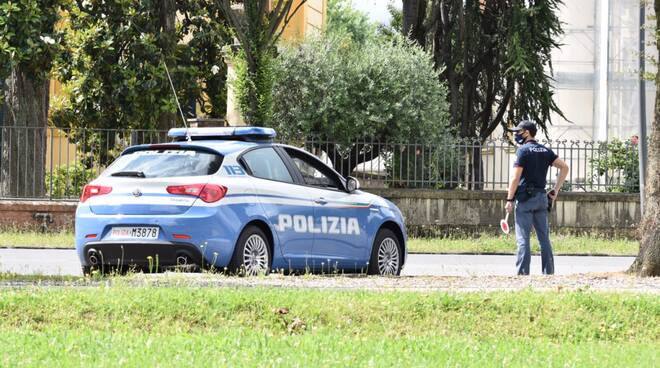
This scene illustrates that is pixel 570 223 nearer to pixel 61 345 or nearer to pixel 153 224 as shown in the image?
pixel 153 224

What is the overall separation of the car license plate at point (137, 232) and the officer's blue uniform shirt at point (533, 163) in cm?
447

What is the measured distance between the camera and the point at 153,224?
13211mm

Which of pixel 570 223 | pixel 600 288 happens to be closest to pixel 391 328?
pixel 600 288

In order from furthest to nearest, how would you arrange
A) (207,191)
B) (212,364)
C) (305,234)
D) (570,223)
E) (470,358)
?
1. (570,223)
2. (305,234)
3. (207,191)
4. (470,358)
5. (212,364)

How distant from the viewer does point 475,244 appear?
1010 inches

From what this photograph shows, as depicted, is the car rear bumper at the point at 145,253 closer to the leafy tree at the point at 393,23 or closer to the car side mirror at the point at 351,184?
the car side mirror at the point at 351,184

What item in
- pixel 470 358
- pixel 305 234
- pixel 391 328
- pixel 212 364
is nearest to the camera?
pixel 212 364

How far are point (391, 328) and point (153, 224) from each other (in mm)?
4045

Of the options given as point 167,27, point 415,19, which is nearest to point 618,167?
point 415,19

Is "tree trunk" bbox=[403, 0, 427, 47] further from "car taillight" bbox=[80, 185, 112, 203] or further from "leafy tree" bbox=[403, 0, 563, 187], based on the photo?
"car taillight" bbox=[80, 185, 112, 203]

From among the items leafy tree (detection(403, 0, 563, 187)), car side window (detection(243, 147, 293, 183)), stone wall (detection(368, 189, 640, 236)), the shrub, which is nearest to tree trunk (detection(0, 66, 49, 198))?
stone wall (detection(368, 189, 640, 236))

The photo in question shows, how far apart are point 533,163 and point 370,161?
14446 millimetres

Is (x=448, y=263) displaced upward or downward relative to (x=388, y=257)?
downward

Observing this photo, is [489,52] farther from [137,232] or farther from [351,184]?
[137,232]
